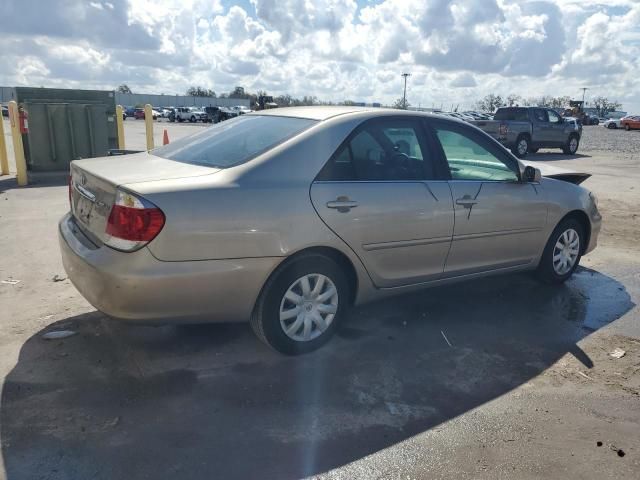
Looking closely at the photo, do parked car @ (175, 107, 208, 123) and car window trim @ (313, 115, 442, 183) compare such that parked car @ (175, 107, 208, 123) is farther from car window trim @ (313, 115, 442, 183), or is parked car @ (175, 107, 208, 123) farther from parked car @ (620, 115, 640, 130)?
car window trim @ (313, 115, 442, 183)

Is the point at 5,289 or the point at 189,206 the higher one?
the point at 189,206

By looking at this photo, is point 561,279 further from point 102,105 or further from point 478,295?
point 102,105

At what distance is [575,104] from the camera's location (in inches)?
2494

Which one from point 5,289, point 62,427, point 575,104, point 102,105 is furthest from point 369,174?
point 575,104

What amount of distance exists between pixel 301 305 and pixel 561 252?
3083 mm

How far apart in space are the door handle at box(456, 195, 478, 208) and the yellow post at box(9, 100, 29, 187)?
877 cm

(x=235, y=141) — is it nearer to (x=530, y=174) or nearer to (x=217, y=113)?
(x=530, y=174)

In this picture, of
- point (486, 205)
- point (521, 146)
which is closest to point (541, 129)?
point (521, 146)

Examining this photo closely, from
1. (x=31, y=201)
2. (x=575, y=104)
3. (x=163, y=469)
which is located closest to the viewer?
(x=163, y=469)

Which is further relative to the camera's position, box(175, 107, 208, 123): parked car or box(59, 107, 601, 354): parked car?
box(175, 107, 208, 123): parked car

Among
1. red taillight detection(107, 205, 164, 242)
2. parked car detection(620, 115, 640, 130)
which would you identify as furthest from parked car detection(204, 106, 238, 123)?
red taillight detection(107, 205, 164, 242)

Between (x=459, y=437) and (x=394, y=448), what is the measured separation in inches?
15.5

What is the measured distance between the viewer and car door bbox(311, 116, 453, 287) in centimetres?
373

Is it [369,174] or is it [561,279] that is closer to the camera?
[369,174]
